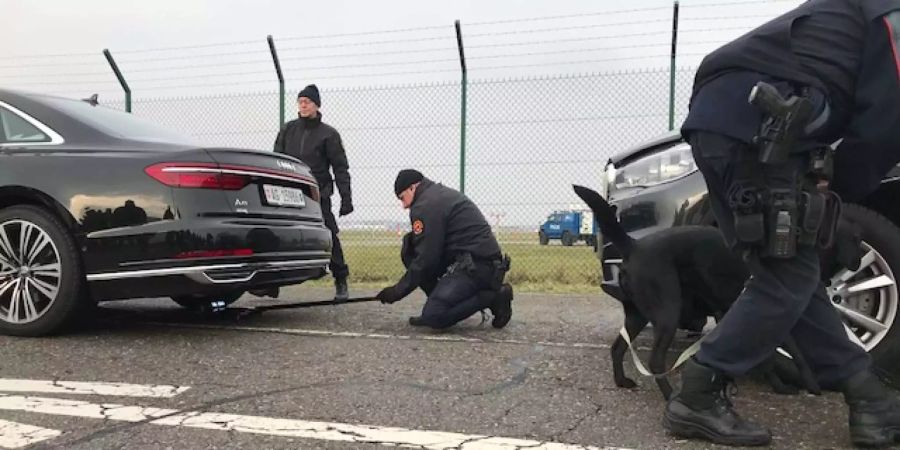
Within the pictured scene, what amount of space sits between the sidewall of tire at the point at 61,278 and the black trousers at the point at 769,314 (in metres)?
3.45

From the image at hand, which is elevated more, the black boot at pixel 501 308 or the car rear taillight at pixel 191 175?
the car rear taillight at pixel 191 175

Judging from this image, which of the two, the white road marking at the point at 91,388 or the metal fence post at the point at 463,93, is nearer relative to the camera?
the white road marking at the point at 91,388

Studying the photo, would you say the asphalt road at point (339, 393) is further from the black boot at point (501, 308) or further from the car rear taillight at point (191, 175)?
the car rear taillight at point (191, 175)

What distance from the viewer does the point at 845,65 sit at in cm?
238

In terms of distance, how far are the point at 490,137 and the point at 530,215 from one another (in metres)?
0.98

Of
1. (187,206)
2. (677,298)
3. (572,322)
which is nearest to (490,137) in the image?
(572,322)

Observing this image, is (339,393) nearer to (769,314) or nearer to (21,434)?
(21,434)

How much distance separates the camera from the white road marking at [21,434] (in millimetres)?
2582

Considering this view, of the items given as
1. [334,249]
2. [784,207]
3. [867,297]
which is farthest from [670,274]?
[334,249]

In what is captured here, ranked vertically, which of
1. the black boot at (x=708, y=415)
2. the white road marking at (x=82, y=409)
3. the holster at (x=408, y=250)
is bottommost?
the white road marking at (x=82, y=409)

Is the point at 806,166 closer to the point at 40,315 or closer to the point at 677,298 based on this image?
the point at 677,298

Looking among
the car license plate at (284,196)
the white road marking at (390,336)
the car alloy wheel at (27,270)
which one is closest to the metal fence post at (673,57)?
the white road marking at (390,336)

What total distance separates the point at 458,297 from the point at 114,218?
2104 millimetres

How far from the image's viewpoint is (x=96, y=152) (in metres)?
4.35
